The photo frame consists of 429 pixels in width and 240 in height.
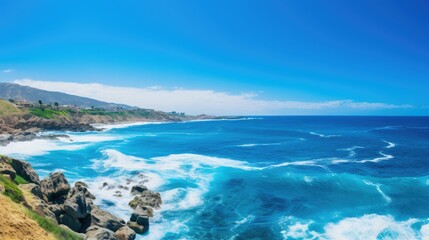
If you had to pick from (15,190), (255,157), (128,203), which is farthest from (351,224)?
(255,157)

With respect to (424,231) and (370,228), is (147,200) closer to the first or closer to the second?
(370,228)

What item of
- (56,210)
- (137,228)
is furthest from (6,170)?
(137,228)

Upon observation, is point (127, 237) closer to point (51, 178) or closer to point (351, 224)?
point (51, 178)

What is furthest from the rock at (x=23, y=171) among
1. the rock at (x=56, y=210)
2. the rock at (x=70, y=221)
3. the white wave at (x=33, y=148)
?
the white wave at (x=33, y=148)

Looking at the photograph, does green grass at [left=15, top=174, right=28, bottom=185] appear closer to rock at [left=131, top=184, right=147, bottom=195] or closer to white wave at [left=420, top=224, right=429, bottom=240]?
rock at [left=131, top=184, right=147, bottom=195]

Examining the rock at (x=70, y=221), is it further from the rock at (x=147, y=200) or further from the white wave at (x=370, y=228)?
the white wave at (x=370, y=228)
